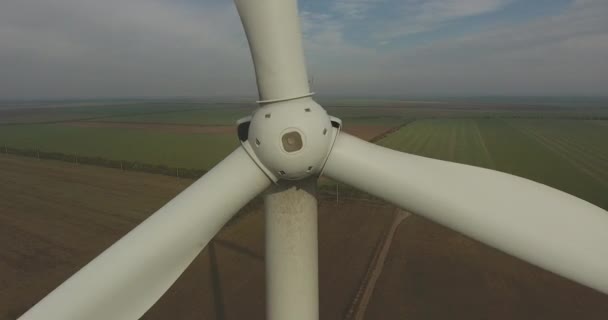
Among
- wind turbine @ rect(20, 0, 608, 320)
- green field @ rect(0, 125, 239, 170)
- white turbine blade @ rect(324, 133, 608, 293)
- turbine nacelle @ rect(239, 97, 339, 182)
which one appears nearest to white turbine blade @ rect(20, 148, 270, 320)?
wind turbine @ rect(20, 0, 608, 320)

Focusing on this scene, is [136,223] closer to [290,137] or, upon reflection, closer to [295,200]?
[295,200]

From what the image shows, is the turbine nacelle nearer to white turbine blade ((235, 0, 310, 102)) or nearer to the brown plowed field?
white turbine blade ((235, 0, 310, 102))

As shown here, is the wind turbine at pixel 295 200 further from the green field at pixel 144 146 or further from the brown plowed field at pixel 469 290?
the green field at pixel 144 146

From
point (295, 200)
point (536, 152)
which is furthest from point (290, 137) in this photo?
point (536, 152)

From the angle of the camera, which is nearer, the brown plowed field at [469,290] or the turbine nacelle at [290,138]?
the turbine nacelle at [290,138]

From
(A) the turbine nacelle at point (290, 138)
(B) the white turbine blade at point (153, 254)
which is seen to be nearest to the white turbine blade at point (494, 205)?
(A) the turbine nacelle at point (290, 138)

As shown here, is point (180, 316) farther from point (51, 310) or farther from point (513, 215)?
point (513, 215)
